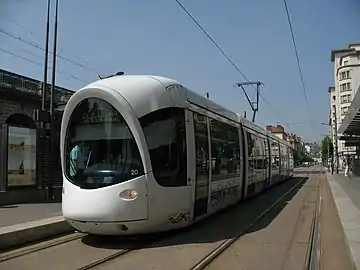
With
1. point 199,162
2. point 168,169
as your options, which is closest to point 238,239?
point 199,162

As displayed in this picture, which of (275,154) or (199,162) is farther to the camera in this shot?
(275,154)

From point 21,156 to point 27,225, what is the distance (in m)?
9.36

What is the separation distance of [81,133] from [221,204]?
5536 millimetres

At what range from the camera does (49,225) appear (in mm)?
11625

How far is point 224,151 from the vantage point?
14.8 m

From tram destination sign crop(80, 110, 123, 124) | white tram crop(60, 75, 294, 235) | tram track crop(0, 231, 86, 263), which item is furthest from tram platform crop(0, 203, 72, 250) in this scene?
tram destination sign crop(80, 110, 123, 124)

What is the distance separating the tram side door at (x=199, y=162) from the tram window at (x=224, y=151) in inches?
25.1

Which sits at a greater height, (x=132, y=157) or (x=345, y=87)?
(x=345, y=87)

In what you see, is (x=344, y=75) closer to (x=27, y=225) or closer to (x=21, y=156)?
(x=21, y=156)

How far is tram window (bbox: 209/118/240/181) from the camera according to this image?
13.6 metres

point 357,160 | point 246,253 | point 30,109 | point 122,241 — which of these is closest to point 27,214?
point 122,241

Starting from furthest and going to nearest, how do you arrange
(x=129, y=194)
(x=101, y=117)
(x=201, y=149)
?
1. (x=201, y=149)
2. (x=101, y=117)
3. (x=129, y=194)

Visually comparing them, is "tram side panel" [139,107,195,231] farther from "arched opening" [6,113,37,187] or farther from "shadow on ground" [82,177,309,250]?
"arched opening" [6,113,37,187]

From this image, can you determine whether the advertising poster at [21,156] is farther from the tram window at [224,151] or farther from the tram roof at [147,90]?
the tram roof at [147,90]
